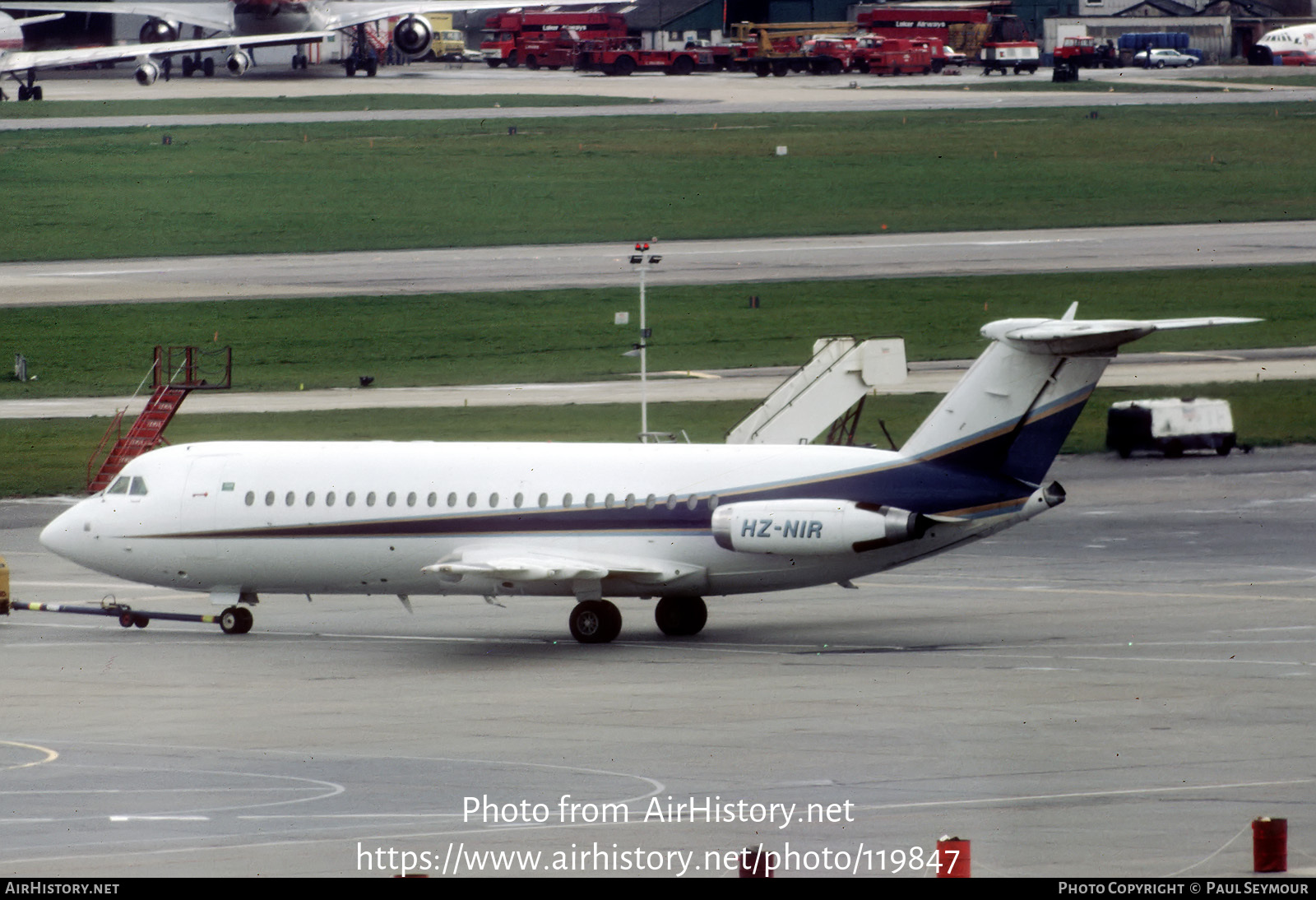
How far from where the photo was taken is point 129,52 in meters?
156

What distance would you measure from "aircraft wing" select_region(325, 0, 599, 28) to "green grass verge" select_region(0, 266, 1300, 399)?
79.0m

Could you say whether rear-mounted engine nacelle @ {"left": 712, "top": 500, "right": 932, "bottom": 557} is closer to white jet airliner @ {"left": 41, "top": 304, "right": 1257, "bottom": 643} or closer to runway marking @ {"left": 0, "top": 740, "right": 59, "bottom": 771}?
white jet airliner @ {"left": 41, "top": 304, "right": 1257, "bottom": 643}

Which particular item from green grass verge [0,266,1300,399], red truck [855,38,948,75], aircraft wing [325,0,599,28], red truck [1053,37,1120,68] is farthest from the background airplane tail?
red truck [1053,37,1120,68]

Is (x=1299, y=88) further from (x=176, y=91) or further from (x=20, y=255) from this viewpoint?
(x=20, y=255)

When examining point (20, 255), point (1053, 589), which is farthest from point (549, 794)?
point (20, 255)

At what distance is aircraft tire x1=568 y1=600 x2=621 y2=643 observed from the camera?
37531 millimetres

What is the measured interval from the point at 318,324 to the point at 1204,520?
4114 cm

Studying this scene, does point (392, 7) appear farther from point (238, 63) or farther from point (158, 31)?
point (158, 31)

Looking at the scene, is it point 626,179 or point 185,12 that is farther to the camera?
point 185,12

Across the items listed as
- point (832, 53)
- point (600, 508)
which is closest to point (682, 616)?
point (600, 508)

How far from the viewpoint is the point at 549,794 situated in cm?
2480

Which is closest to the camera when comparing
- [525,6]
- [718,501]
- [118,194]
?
[718,501]

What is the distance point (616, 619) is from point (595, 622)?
0.39m

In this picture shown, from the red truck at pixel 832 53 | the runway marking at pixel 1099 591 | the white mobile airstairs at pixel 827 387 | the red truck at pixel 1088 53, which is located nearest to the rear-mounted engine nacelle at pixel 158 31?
the red truck at pixel 832 53
